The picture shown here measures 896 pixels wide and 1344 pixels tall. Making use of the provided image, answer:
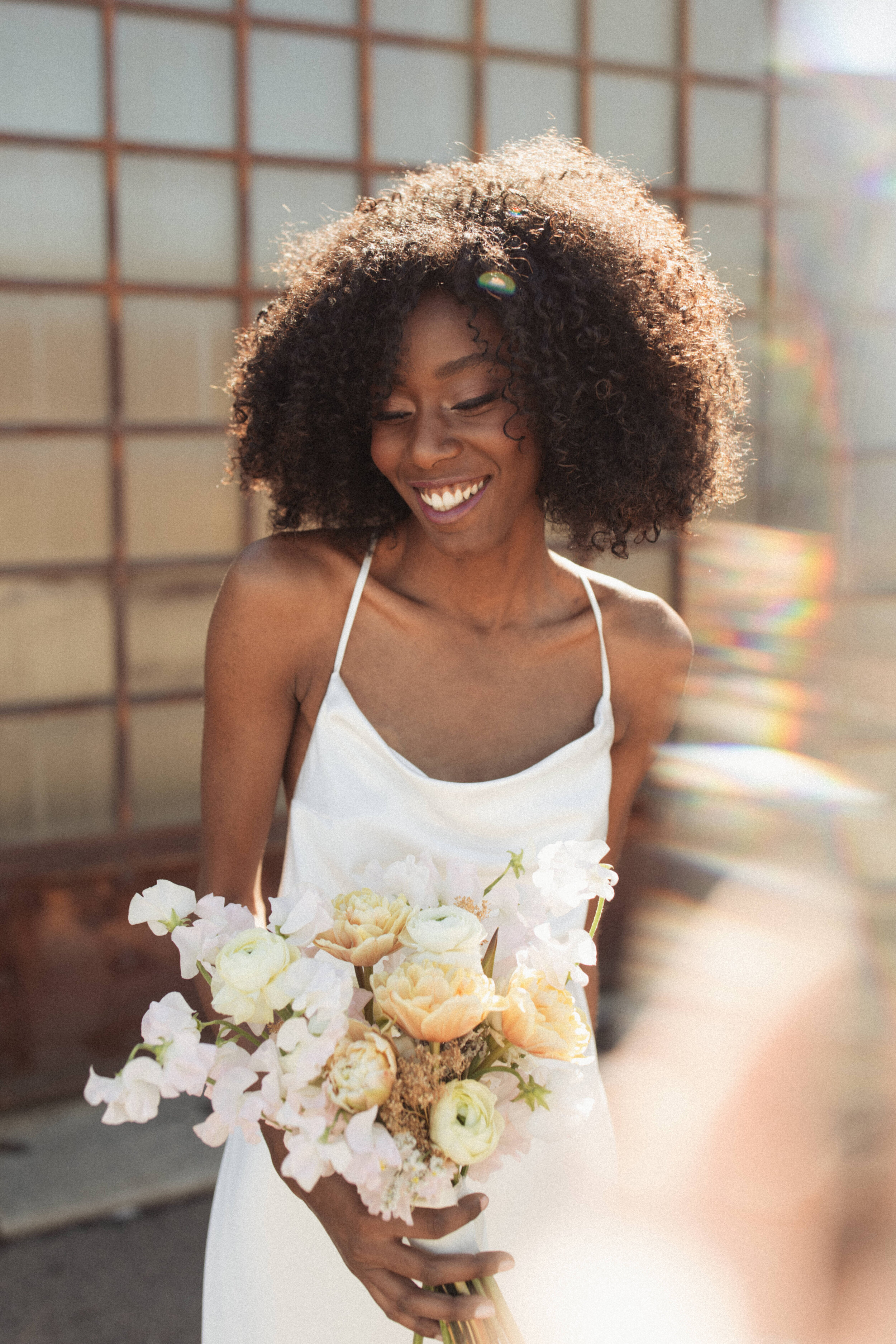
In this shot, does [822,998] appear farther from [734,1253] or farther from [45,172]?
[45,172]

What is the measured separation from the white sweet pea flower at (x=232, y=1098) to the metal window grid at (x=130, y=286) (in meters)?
2.50

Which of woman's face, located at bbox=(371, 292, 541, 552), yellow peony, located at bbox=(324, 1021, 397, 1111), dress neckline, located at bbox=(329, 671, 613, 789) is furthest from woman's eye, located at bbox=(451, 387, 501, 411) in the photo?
yellow peony, located at bbox=(324, 1021, 397, 1111)

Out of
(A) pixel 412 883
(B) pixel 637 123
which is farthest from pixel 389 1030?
(B) pixel 637 123

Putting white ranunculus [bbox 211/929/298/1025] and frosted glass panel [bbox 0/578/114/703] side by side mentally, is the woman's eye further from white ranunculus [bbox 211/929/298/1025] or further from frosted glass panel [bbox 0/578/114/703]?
frosted glass panel [bbox 0/578/114/703]

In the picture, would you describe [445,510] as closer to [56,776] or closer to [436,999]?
[436,999]

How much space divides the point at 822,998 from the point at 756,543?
2.79 m

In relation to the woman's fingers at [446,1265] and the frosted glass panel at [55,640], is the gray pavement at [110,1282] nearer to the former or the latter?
the frosted glass panel at [55,640]

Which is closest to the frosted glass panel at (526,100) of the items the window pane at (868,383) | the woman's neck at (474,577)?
the window pane at (868,383)

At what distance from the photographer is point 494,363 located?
5.74 feet

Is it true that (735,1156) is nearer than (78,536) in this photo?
Yes

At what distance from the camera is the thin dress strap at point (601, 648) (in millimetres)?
2002

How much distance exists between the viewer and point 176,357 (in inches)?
145

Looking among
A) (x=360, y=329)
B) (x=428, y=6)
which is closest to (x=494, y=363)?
(x=360, y=329)

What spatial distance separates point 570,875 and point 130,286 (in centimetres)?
281
